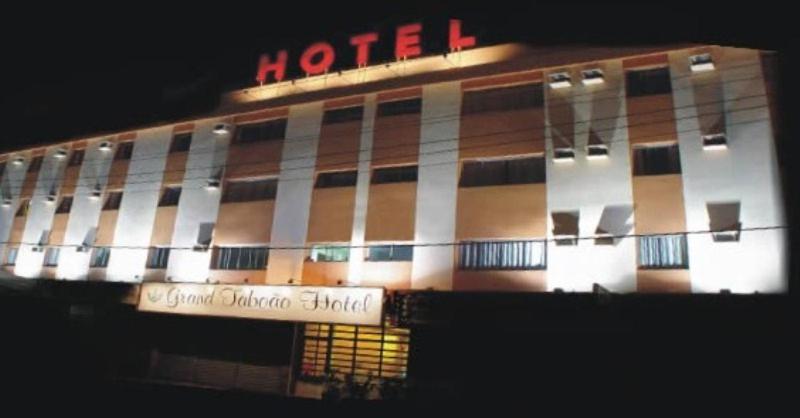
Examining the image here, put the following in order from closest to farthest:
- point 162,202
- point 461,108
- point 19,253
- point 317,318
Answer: point 317,318, point 461,108, point 162,202, point 19,253

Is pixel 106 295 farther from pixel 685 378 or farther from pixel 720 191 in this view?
pixel 720 191

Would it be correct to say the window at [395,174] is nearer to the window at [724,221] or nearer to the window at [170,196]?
the window at [170,196]

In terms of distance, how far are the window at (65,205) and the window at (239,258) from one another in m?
9.54

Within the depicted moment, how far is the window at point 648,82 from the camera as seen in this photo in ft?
57.0

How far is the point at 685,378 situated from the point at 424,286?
7.66 m

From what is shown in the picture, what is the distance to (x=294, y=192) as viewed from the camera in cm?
2097

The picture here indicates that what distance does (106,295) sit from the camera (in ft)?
66.3

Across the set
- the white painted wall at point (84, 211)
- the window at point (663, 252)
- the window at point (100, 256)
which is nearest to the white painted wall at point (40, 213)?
the white painted wall at point (84, 211)

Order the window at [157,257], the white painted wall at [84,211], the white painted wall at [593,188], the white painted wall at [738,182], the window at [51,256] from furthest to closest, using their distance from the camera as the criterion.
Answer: the window at [51,256] < the white painted wall at [84,211] < the window at [157,257] < the white painted wall at [593,188] < the white painted wall at [738,182]

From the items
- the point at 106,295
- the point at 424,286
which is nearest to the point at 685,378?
the point at 424,286

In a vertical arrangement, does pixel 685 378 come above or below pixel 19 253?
below

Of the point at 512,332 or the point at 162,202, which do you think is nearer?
the point at 512,332

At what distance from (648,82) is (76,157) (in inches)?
997

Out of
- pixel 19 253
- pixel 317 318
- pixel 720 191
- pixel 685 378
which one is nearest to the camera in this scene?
pixel 685 378
